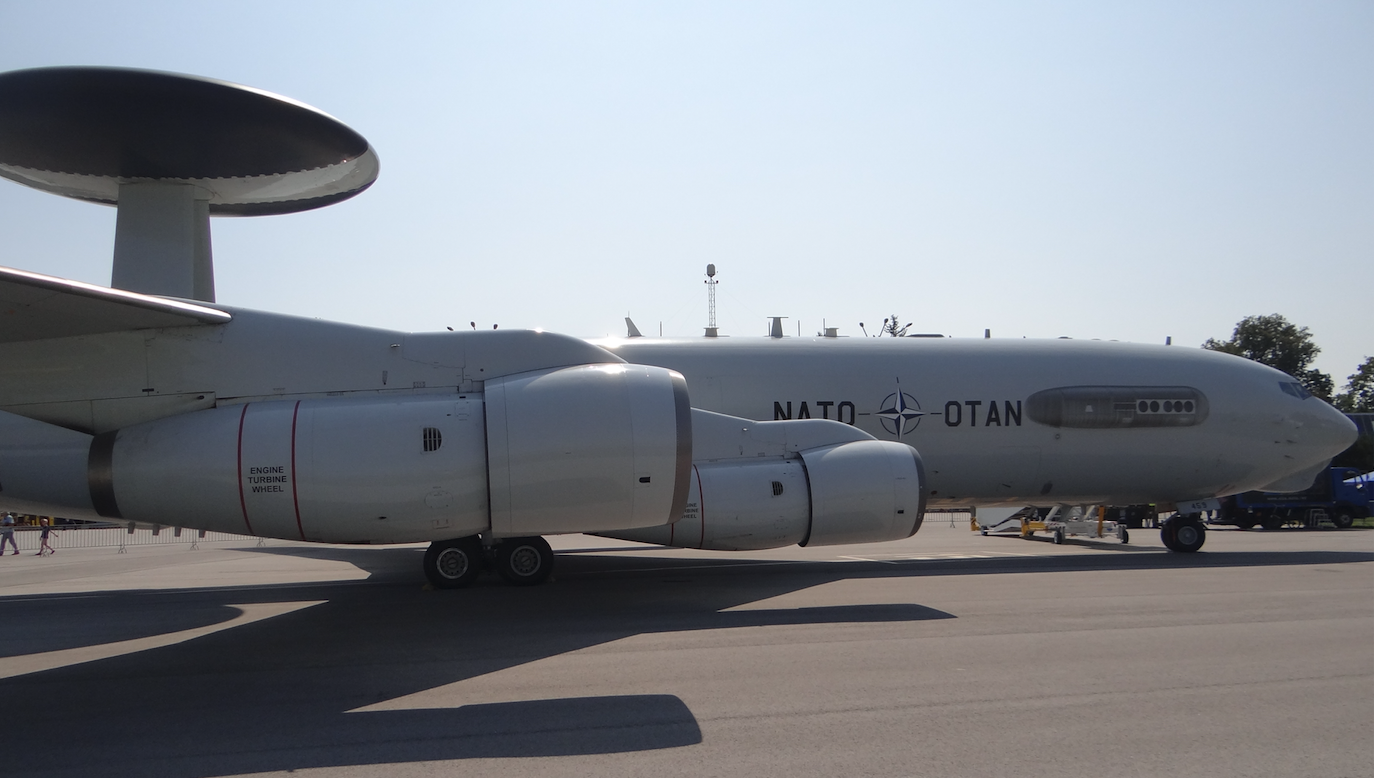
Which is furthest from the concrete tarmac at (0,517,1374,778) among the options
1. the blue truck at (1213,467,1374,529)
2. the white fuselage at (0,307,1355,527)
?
the blue truck at (1213,467,1374,529)

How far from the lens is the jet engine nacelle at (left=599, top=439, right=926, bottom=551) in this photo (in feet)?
38.9

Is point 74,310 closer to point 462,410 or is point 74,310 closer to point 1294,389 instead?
point 462,410

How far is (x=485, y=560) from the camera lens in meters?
13.0

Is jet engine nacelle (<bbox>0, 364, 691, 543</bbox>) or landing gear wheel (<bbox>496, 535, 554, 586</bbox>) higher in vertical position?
jet engine nacelle (<bbox>0, 364, 691, 543</bbox>)

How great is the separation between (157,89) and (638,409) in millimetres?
8551

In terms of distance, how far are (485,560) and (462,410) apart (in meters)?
5.08

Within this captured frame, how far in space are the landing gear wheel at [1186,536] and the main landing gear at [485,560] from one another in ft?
42.5

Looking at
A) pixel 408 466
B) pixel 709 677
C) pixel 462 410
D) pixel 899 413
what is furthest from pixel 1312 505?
pixel 408 466

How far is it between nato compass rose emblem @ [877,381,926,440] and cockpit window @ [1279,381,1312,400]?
8318 mm

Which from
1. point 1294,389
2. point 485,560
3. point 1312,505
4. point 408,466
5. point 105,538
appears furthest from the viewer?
point 105,538

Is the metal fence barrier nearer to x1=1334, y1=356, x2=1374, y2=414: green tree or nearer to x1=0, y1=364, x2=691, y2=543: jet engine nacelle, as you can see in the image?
x1=0, y1=364, x2=691, y2=543: jet engine nacelle

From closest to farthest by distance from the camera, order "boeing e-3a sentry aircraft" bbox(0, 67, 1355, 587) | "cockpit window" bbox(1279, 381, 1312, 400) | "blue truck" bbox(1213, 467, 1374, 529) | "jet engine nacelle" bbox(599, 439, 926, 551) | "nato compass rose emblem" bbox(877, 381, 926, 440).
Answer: "boeing e-3a sentry aircraft" bbox(0, 67, 1355, 587) < "jet engine nacelle" bbox(599, 439, 926, 551) < "nato compass rose emblem" bbox(877, 381, 926, 440) < "cockpit window" bbox(1279, 381, 1312, 400) < "blue truck" bbox(1213, 467, 1374, 529)

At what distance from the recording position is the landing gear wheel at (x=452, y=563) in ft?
41.5

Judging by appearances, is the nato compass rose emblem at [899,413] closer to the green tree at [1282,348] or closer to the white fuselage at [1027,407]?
the white fuselage at [1027,407]
